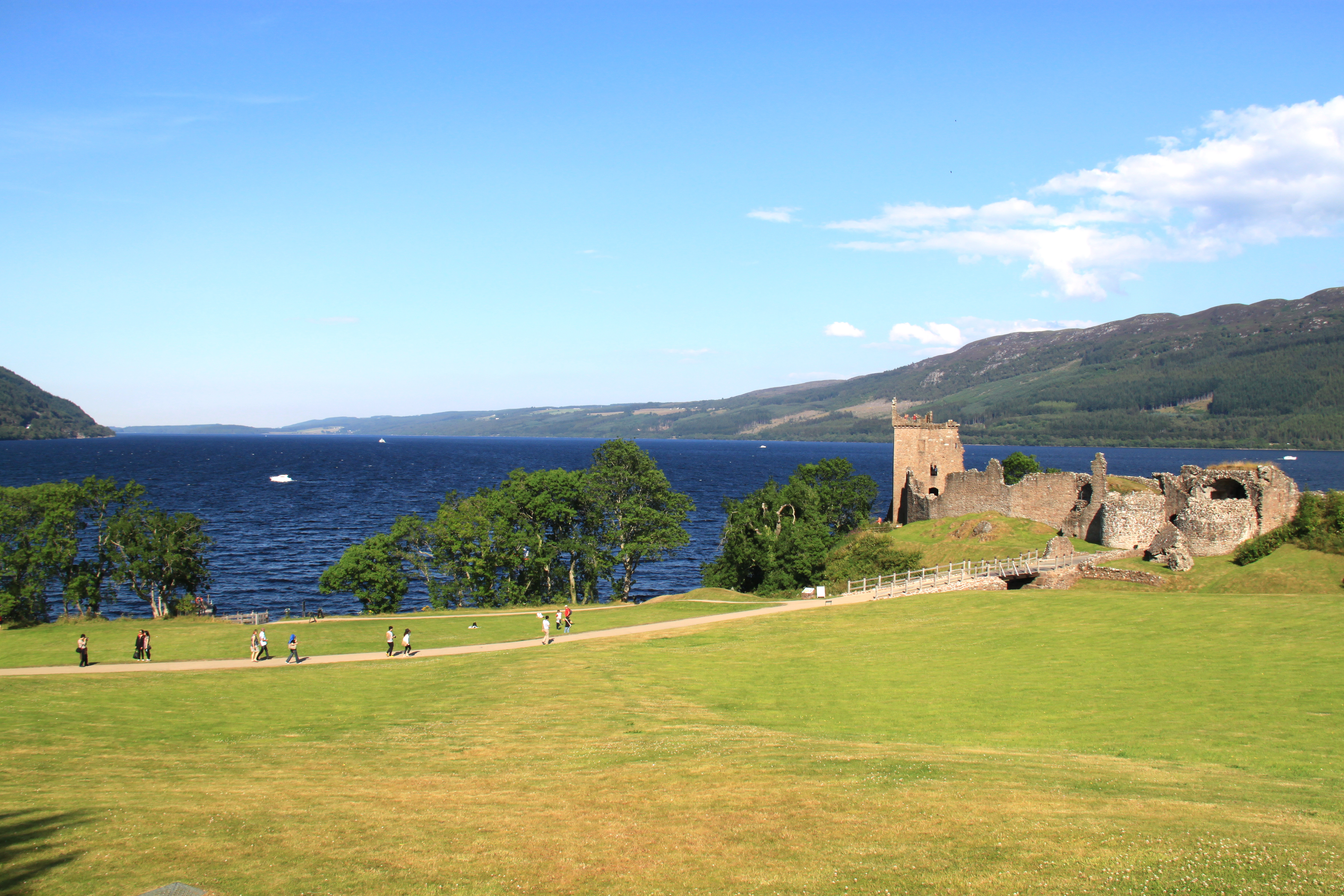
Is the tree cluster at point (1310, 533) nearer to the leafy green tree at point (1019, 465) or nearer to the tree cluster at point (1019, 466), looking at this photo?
the tree cluster at point (1019, 466)

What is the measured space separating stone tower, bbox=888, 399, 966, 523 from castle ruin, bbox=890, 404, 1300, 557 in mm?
72

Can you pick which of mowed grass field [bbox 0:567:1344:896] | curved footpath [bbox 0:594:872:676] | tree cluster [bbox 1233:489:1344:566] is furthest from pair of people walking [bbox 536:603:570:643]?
tree cluster [bbox 1233:489:1344:566]

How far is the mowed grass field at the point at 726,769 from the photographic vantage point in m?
11.3

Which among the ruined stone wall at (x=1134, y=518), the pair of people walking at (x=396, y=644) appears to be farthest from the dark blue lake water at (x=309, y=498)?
the ruined stone wall at (x=1134, y=518)

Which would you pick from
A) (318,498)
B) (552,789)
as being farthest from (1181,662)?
(318,498)

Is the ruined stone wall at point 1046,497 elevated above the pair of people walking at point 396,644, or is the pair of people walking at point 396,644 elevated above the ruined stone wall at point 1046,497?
the ruined stone wall at point 1046,497

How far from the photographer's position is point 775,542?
56.7m

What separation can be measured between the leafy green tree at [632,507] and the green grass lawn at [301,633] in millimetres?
14583

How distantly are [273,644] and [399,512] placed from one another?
67.9m

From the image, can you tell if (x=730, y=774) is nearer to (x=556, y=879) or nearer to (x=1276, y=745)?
(x=556, y=879)

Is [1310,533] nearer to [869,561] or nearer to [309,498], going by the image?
[869,561]

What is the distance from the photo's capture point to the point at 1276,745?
691 inches

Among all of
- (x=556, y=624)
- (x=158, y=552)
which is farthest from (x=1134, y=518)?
(x=158, y=552)

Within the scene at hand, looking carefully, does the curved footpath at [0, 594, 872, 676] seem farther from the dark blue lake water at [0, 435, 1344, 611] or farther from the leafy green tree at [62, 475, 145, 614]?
the dark blue lake water at [0, 435, 1344, 611]
